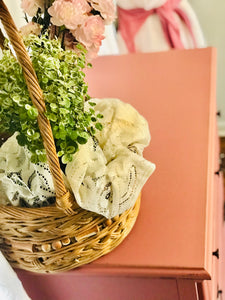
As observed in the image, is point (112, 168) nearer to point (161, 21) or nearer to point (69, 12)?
point (69, 12)

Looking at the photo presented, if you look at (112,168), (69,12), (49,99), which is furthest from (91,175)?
(69,12)

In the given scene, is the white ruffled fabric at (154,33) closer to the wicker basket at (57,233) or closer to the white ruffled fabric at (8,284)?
the wicker basket at (57,233)

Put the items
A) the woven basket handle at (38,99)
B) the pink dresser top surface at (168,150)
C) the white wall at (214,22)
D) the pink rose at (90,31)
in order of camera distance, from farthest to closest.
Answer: the white wall at (214,22), the pink dresser top surface at (168,150), the pink rose at (90,31), the woven basket handle at (38,99)

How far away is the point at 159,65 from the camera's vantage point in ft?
4.01

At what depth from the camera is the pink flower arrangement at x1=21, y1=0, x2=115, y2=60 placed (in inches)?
24.1

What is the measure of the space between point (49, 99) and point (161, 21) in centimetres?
119

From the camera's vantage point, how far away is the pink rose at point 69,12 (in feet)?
2.00

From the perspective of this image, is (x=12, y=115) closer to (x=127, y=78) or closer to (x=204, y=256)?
(x=204, y=256)

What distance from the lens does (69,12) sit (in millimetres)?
612

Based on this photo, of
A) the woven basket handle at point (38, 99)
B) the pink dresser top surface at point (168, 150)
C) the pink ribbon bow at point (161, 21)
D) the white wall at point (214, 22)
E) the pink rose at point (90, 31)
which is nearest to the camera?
the woven basket handle at point (38, 99)

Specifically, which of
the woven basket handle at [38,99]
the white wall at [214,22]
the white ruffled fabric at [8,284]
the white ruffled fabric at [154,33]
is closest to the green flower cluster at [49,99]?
the woven basket handle at [38,99]

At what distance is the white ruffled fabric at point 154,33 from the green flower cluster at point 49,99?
1073 millimetres

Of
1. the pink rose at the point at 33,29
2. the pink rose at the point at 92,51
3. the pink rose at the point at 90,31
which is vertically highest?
the pink rose at the point at 33,29

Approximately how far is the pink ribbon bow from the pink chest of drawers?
0.57 meters
